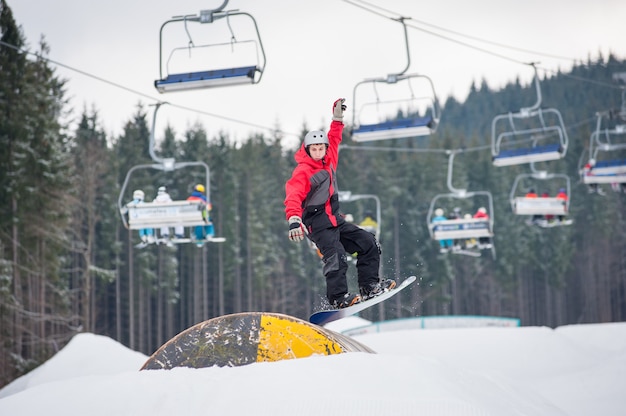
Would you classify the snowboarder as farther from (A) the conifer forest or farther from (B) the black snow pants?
(A) the conifer forest

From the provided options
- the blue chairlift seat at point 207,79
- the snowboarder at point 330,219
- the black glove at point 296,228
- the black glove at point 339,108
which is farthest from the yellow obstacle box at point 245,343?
the blue chairlift seat at point 207,79

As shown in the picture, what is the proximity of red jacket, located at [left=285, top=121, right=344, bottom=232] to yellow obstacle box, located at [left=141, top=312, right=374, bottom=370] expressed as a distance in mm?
1673

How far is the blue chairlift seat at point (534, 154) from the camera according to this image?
2217 centimetres

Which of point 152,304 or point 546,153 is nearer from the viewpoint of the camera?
point 546,153

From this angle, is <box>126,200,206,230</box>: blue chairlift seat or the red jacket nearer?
the red jacket

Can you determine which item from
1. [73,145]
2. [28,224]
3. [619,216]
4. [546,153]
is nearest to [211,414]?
[546,153]

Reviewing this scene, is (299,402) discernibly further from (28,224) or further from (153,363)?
(28,224)

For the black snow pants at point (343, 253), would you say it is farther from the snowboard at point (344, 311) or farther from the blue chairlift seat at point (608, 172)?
the blue chairlift seat at point (608, 172)

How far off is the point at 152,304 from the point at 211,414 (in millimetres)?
58440

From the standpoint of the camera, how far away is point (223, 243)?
59.1 m

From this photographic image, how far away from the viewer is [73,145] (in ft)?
177

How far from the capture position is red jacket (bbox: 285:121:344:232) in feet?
30.2

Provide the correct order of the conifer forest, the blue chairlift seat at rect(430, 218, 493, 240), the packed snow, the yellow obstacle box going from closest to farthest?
the packed snow < the yellow obstacle box < the blue chairlift seat at rect(430, 218, 493, 240) < the conifer forest

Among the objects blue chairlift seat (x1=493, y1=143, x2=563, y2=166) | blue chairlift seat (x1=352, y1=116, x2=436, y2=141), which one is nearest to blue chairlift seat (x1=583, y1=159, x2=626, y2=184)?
blue chairlift seat (x1=493, y1=143, x2=563, y2=166)
